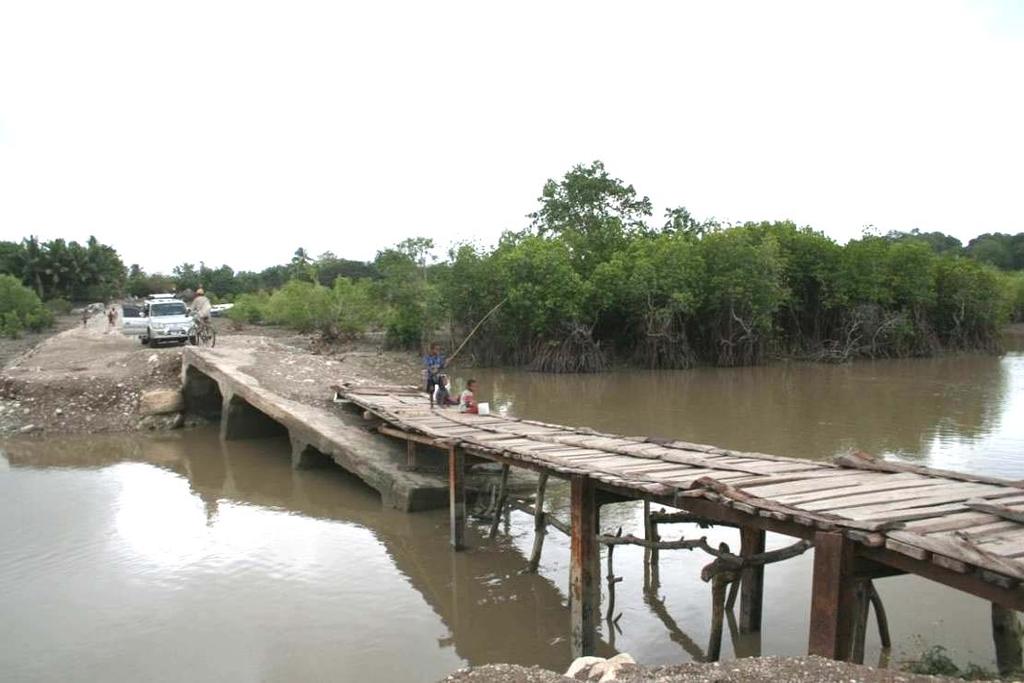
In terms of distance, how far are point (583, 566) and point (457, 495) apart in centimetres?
300

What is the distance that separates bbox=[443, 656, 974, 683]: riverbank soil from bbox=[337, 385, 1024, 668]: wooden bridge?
0.70 m

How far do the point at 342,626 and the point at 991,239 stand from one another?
3130 inches

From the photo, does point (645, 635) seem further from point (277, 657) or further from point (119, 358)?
point (119, 358)

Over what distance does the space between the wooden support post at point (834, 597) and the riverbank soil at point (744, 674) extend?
2.24 feet

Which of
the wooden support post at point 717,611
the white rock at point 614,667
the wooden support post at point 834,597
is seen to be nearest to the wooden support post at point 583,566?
the wooden support post at point 717,611

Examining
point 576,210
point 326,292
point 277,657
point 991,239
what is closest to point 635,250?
point 576,210

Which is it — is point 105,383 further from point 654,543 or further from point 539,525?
point 654,543

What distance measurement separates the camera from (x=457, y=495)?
991 centimetres

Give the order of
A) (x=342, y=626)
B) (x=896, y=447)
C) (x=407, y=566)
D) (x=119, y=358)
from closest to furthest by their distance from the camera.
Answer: (x=342, y=626)
(x=407, y=566)
(x=896, y=447)
(x=119, y=358)

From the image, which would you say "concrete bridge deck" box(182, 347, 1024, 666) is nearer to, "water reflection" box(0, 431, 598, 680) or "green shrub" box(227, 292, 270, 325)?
"water reflection" box(0, 431, 598, 680)

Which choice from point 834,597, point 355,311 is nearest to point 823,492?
point 834,597

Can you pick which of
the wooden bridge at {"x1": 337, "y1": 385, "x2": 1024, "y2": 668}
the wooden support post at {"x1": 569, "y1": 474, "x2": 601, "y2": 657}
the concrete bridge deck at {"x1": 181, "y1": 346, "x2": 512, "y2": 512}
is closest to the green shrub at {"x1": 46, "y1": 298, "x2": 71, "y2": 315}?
the concrete bridge deck at {"x1": 181, "y1": 346, "x2": 512, "y2": 512}

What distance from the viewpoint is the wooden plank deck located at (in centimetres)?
443

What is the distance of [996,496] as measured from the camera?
5684 millimetres
